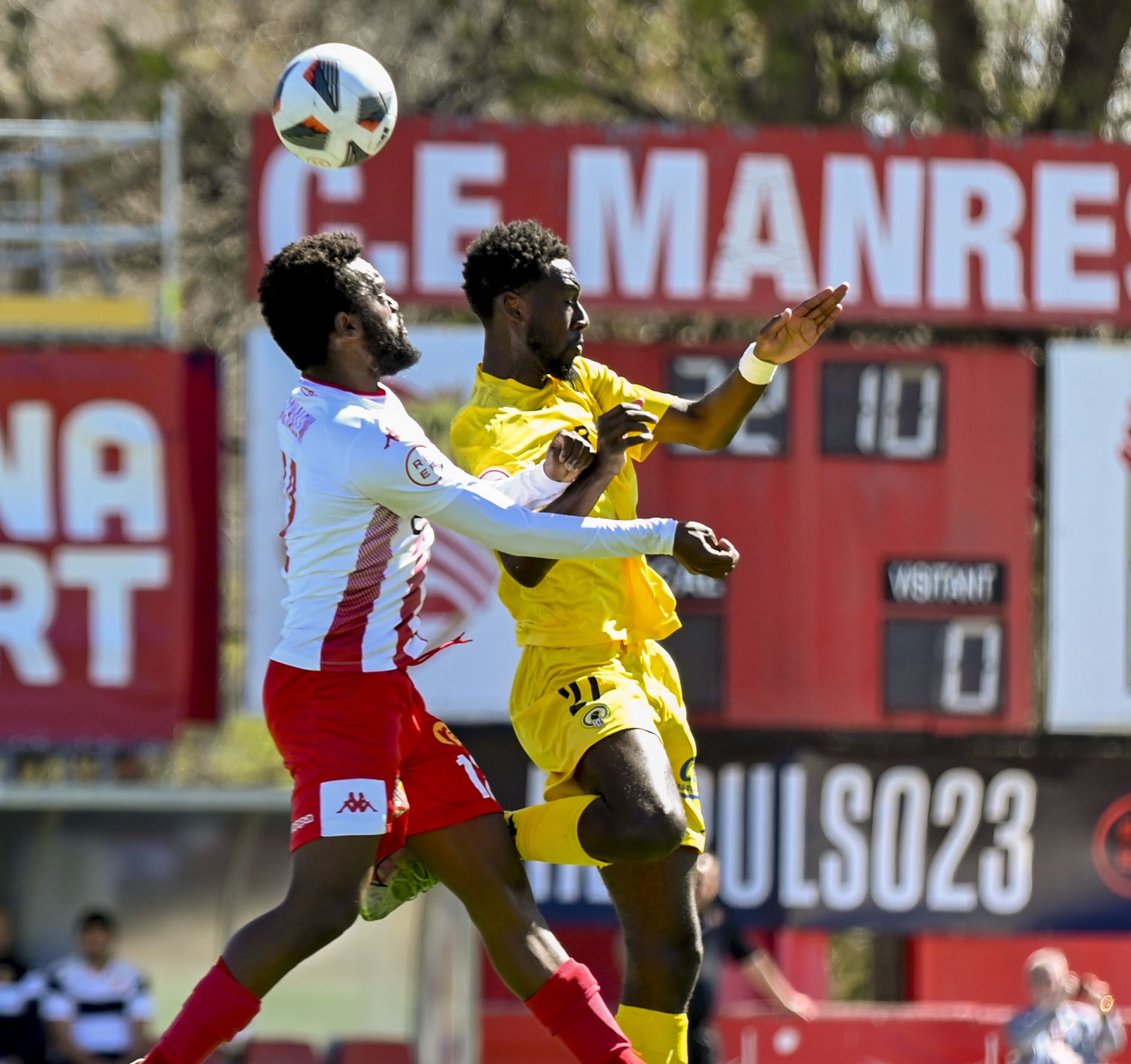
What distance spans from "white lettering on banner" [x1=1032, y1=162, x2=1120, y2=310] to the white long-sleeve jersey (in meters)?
6.66

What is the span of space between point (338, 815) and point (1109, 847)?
23.8 ft

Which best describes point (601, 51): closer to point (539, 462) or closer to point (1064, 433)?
point (1064, 433)

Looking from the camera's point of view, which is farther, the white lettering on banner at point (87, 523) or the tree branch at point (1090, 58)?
the tree branch at point (1090, 58)

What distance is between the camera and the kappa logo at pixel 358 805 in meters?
4.34

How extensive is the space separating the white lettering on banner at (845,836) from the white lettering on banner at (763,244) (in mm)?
2506

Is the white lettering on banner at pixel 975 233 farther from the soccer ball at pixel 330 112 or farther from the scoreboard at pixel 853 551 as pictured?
the soccer ball at pixel 330 112

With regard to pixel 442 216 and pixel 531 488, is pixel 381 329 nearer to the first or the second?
pixel 531 488

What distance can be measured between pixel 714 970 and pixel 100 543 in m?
3.71

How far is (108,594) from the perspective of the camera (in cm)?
1026

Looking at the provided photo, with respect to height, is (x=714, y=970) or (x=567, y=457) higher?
(x=567, y=457)

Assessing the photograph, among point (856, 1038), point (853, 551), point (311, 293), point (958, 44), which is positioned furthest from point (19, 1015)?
point (958, 44)

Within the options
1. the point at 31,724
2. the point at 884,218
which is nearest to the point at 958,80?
the point at 884,218

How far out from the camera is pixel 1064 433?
34.1 ft

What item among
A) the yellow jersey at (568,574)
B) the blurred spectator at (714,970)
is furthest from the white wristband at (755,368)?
the blurred spectator at (714,970)
